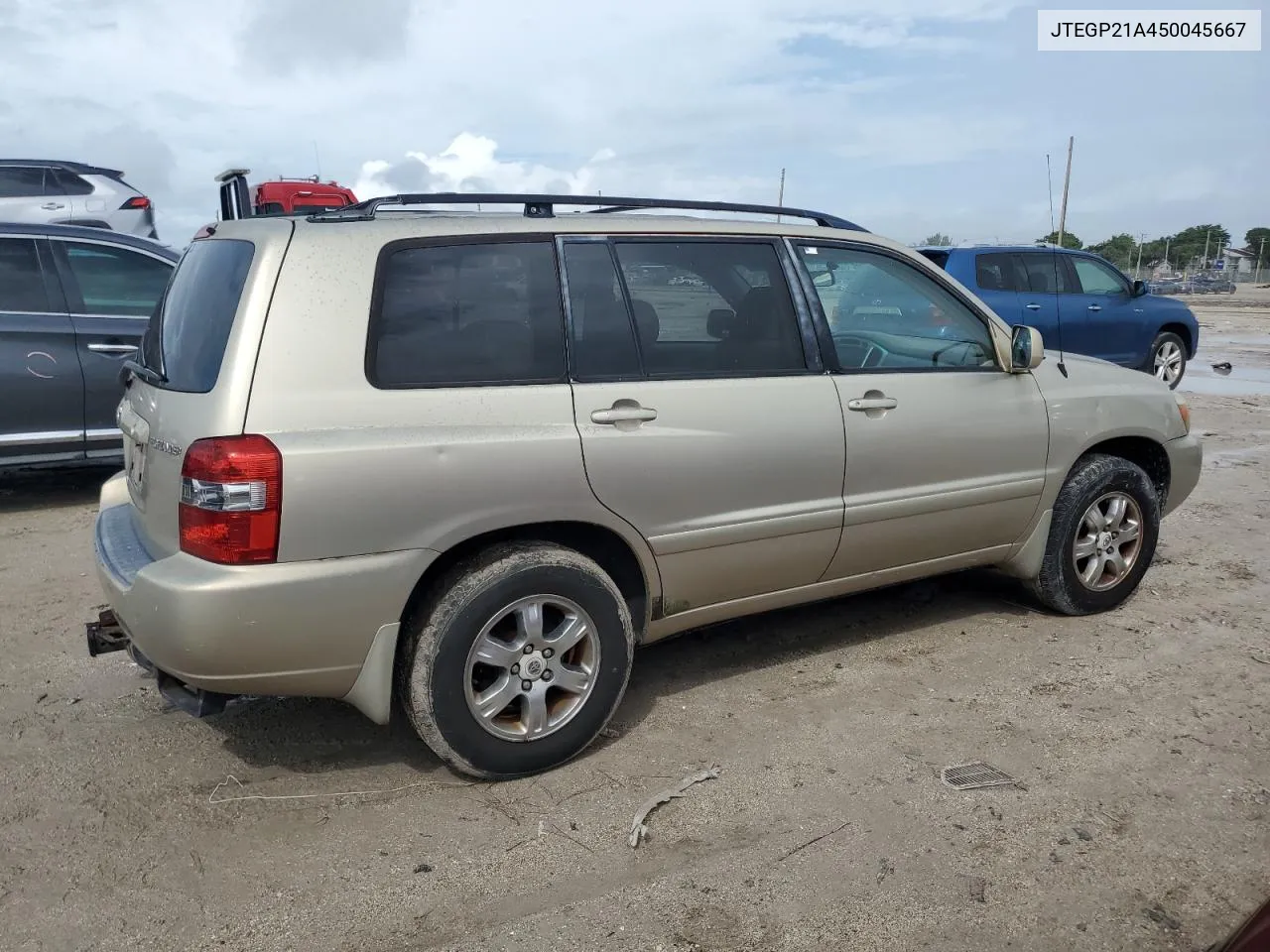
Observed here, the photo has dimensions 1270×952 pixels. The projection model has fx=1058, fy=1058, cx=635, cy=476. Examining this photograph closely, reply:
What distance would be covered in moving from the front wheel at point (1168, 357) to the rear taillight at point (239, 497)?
11.1 meters

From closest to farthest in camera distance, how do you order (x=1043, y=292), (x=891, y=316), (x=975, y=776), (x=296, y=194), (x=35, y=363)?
(x=975, y=776)
(x=891, y=316)
(x=35, y=363)
(x=1043, y=292)
(x=296, y=194)

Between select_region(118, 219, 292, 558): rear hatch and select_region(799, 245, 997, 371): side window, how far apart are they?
1.97 m

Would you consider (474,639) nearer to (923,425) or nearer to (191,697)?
(191,697)

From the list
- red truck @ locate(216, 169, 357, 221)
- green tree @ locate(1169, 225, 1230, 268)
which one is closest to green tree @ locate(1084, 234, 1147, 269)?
green tree @ locate(1169, 225, 1230, 268)

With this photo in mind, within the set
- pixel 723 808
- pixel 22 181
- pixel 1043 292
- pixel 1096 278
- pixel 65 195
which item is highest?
pixel 22 181

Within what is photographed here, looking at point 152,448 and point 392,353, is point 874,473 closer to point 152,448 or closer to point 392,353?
point 392,353

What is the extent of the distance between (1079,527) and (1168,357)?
8.59m

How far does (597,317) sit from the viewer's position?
11.3ft

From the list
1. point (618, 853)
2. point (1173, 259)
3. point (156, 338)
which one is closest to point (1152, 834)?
point (618, 853)

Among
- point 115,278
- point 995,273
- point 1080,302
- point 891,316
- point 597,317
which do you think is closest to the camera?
point 597,317

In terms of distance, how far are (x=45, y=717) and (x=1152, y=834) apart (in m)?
3.60

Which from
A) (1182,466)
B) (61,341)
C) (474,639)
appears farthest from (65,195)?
(1182,466)

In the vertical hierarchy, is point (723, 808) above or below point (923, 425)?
below

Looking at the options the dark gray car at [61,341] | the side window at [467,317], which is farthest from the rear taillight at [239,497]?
the dark gray car at [61,341]
